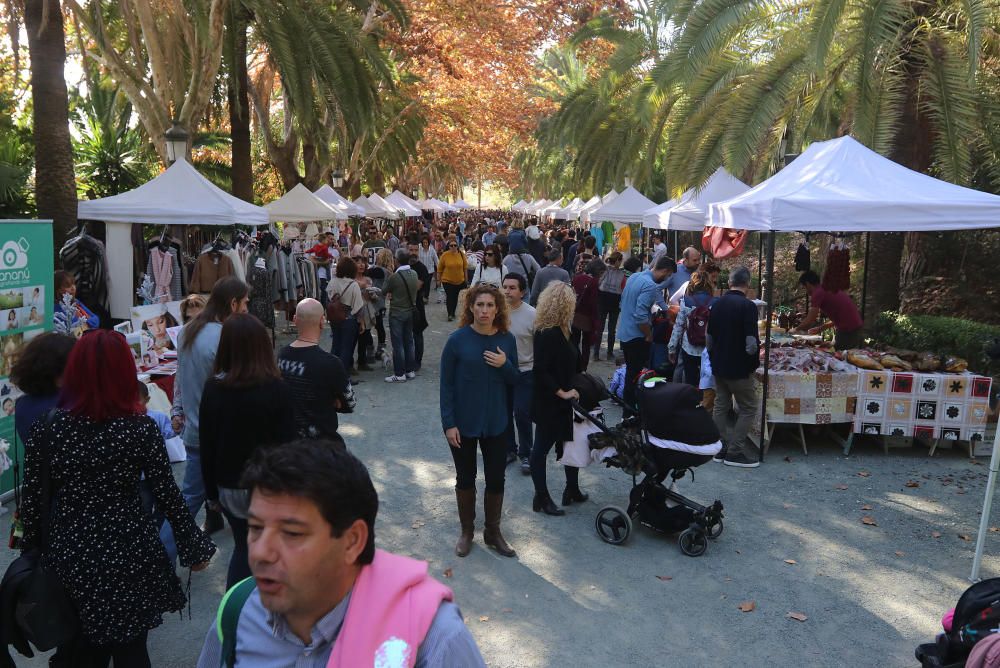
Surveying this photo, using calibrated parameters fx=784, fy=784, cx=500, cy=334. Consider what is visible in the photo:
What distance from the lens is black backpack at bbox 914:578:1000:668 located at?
3.14 meters

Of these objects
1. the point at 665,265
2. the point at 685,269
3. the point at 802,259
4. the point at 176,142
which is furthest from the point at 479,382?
the point at 176,142

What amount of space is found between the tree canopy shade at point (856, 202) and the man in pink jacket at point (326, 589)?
253 inches

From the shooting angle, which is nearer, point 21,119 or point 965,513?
point 965,513

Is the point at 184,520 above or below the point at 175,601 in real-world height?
above

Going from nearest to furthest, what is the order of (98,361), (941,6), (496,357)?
(98,361) < (496,357) < (941,6)

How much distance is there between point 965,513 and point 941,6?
7231 mm

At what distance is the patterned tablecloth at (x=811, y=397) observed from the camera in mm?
7969

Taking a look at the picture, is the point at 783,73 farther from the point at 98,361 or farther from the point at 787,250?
the point at 787,250

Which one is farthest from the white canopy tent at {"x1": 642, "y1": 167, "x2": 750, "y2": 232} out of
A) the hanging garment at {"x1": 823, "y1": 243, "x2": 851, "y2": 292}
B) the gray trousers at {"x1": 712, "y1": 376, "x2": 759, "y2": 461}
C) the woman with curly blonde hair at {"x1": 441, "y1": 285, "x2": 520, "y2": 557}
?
the woman with curly blonde hair at {"x1": 441, "y1": 285, "x2": 520, "y2": 557}

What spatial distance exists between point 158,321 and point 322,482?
25.8 feet

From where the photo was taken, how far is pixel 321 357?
4574 millimetres

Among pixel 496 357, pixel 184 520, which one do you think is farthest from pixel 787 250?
pixel 184 520

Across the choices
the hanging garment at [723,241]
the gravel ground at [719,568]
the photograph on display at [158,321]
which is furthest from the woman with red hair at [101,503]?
the hanging garment at [723,241]

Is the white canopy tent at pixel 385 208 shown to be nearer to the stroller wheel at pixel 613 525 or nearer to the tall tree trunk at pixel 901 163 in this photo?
the tall tree trunk at pixel 901 163
